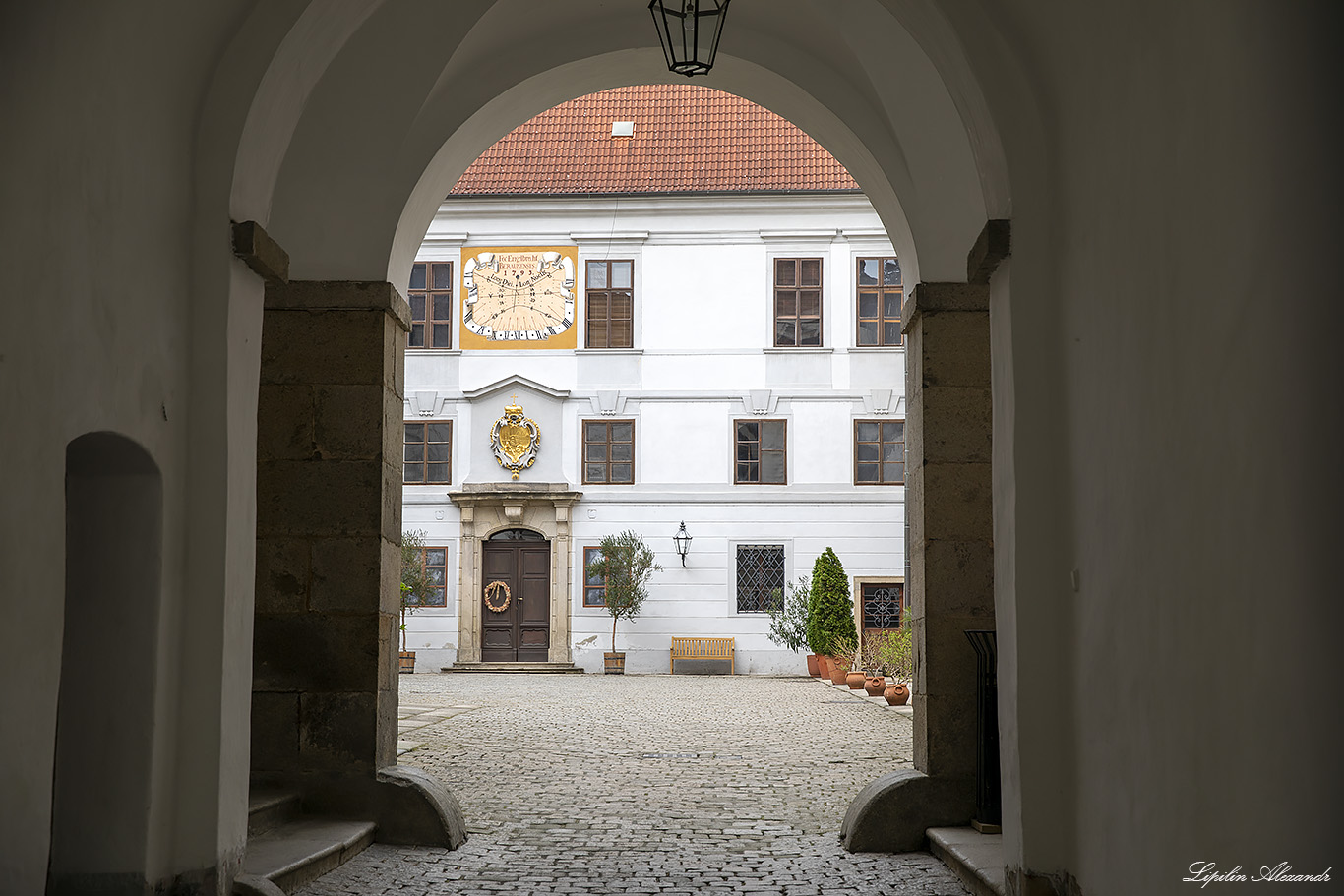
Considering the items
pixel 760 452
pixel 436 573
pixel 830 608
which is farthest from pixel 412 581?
pixel 830 608

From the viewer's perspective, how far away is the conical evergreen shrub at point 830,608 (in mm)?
21109

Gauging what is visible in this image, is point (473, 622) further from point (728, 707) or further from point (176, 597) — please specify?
point (176, 597)

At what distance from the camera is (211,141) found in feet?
14.8

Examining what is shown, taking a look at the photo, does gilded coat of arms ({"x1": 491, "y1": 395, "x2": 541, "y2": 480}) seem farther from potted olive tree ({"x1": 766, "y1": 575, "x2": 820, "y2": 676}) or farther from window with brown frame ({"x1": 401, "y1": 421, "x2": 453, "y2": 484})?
potted olive tree ({"x1": 766, "y1": 575, "x2": 820, "y2": 676})

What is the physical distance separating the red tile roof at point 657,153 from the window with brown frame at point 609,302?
4.81 feet

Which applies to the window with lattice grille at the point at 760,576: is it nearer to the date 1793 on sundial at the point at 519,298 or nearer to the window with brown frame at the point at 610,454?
the window with brown frame at the point at 610,454

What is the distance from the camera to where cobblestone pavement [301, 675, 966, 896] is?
545 centimetres

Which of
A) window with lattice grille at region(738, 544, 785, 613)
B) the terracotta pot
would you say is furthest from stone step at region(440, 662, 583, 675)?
the terracotta pot

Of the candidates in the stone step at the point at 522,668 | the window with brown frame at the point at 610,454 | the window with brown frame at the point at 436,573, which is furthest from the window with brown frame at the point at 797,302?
the window with brown frame at the point at 436,573

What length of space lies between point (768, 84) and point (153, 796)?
5023 millimetres

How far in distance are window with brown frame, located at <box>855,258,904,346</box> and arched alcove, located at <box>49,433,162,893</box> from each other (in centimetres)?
2001

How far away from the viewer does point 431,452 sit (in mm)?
23797

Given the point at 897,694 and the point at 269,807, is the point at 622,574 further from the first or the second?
the point at 269,807

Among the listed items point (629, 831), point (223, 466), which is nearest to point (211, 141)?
point (223, 466)
